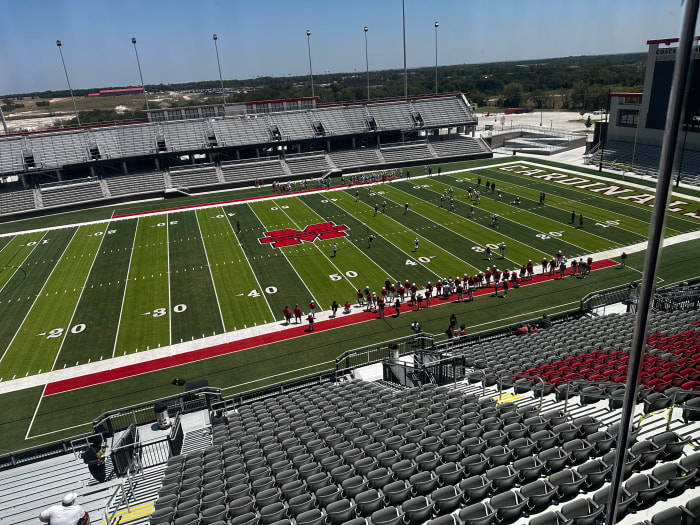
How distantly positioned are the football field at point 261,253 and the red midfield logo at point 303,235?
15cm

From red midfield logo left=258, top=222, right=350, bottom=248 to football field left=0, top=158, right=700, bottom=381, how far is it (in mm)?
146

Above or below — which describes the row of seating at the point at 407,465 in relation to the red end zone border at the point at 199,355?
above

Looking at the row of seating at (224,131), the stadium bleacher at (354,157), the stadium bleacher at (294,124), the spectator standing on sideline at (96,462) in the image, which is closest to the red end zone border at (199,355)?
the spectator standing on sideline at (96,462)

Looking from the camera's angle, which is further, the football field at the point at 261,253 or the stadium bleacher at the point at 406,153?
the stadium bleacher at the point at 406,153

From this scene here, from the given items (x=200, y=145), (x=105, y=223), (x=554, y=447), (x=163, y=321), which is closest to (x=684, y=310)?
(x=554, y=447)

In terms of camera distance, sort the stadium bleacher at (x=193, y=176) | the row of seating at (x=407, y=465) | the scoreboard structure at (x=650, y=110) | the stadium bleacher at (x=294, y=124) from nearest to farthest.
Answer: the row of seating at (x=407, y=465) → the scoreboard structure at (x=650, y=110) → the stadium bleacher at (x=193, y=176) → the stadium bleacher at (x=294, y=124)

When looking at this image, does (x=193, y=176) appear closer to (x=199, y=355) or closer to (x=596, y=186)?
(x=199, y=355)

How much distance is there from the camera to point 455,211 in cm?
3759

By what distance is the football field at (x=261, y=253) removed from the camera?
23.1m

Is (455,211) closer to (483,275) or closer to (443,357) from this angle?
(483,275)

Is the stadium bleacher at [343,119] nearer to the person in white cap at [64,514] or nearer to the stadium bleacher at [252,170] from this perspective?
the stadium bleacher at [252,170]

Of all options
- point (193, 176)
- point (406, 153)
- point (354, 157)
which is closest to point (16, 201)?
point (193, 176)

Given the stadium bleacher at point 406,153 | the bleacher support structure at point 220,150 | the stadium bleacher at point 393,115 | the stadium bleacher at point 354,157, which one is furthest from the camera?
the stadium bleacher at point 393,115

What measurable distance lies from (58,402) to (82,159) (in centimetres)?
3685
